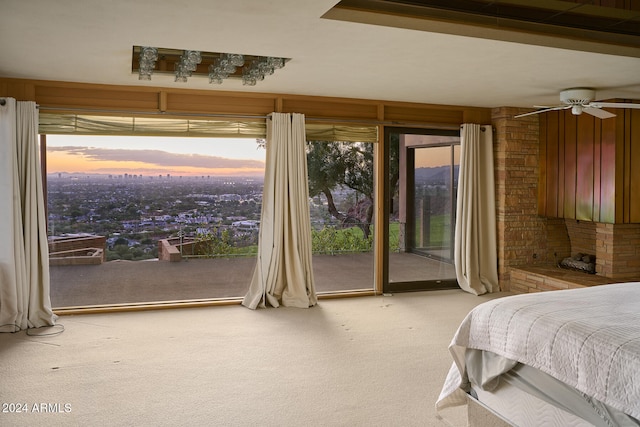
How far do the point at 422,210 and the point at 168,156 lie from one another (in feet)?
10.5

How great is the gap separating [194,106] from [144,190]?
126cm

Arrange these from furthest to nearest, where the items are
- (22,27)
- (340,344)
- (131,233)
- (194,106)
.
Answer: (131,233) → (194,106) → (340,344) → (22,27)

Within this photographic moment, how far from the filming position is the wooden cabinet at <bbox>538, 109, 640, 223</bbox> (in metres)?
5.92

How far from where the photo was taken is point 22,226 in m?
5.19

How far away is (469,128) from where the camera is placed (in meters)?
6.83

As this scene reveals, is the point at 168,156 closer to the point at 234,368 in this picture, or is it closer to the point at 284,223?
the point at 284,223

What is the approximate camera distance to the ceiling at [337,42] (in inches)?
126

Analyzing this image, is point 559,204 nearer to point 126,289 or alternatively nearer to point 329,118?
point 329,118

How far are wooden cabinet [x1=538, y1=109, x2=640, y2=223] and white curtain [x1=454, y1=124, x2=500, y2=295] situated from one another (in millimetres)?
718

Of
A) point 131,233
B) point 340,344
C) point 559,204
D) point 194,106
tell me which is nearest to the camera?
point 340,344

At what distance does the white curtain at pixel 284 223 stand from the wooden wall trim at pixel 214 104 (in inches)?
11.7

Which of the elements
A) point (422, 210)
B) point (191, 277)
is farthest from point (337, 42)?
point (191, 277)

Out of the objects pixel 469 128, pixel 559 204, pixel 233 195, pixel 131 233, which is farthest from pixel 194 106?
pixel 559 204

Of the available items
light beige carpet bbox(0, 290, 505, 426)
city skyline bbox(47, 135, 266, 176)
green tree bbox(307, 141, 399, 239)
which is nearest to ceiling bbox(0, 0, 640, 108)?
city skyline bbox(47, 135, 266, 176)
